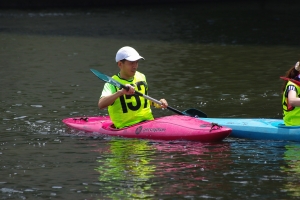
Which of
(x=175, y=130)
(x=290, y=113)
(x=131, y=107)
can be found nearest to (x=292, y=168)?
(x=290, y=113)

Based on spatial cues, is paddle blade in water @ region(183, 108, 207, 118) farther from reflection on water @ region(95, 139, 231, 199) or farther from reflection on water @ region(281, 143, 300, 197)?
reflection on water @ region(281, 143, 300, 197)

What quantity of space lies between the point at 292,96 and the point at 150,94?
186 inches

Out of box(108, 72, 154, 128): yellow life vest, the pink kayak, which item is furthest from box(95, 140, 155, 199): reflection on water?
box(108, 72, 154, 128): yellow life vest

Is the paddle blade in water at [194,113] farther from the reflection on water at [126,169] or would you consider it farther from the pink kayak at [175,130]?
the reflection on water at [126,169]

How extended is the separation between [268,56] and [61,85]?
18.8 ft

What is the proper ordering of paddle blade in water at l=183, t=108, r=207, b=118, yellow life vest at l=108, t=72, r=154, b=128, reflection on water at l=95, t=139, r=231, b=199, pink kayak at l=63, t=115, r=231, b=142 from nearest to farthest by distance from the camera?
reflection on water at l=95, t=139, r=231, b=199, pink kayak at l=63, t=115, r=231, b=142, yellow life vest at l=108, t=72, r=154, b=128, paddle blade in water at l=183, t=108, r=207, b=118

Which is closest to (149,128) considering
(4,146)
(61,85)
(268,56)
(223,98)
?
(4,146)

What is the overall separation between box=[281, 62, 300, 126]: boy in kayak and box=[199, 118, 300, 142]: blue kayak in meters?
0.11

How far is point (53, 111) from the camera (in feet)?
39.4

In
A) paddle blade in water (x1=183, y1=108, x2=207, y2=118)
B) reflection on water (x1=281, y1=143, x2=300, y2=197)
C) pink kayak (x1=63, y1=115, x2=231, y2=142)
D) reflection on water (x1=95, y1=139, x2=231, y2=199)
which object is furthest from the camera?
paddle blade in water (x1=183, y1=108, x2=207, y2=118)

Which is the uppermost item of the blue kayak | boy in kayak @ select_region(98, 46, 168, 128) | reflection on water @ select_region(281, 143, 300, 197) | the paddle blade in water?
boy in kayak @ select_region(98, 46, 168, 128)

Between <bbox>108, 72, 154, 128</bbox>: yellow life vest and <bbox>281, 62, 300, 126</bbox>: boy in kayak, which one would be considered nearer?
<bbox>281, 62, 300, 126</bbox>: boy in kayak

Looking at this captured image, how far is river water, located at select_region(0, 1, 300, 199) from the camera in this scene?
7.77 m

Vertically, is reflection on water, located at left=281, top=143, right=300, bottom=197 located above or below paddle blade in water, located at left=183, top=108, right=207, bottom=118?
below
